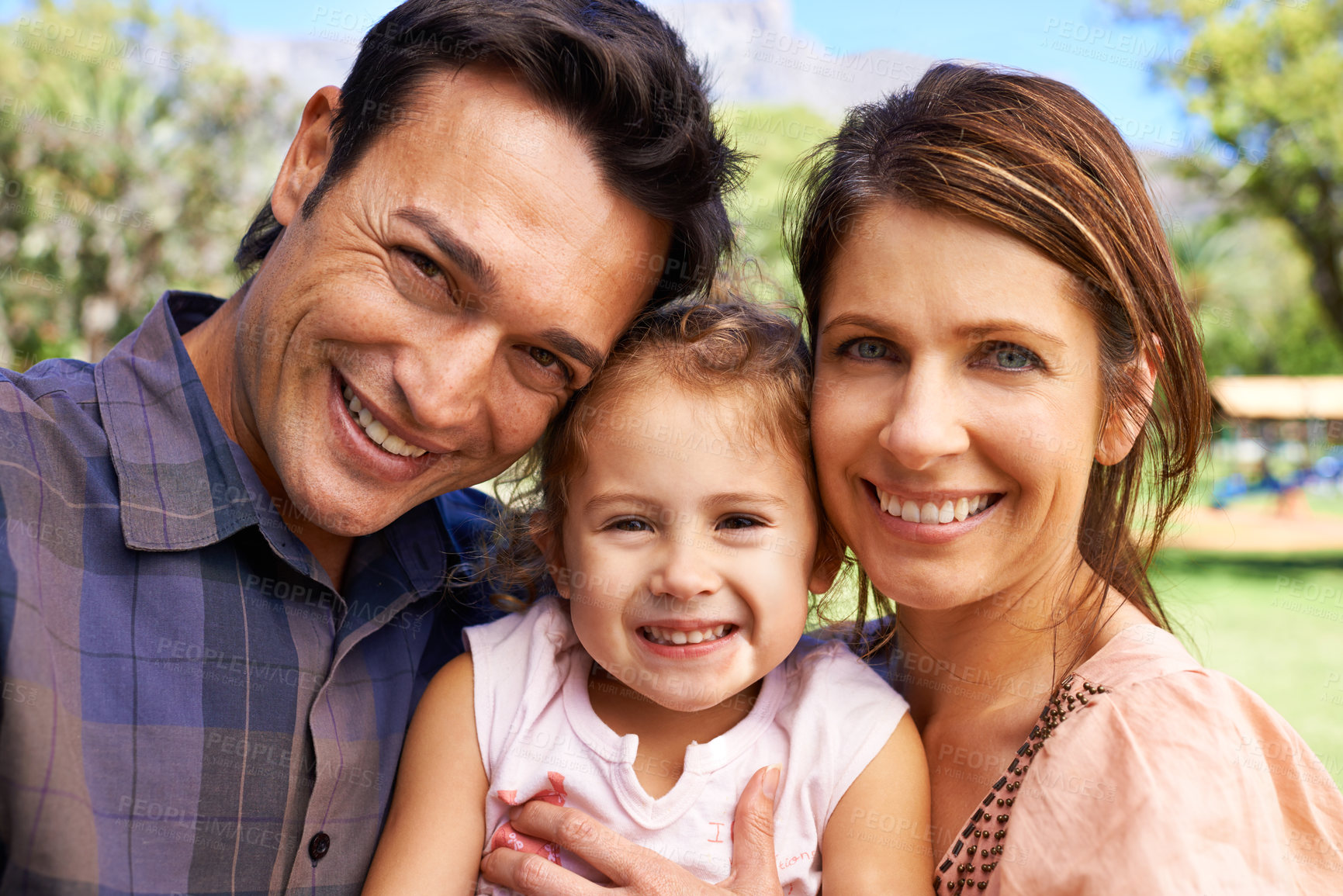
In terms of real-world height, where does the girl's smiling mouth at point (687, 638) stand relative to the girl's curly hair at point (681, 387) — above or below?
below

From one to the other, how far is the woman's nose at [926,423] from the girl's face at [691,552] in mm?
381

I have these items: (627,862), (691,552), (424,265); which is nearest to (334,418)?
(424,265)

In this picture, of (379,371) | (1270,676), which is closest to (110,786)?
(379,371)

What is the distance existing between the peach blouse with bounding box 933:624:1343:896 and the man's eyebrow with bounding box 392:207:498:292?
1512mm

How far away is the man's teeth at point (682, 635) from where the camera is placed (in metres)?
2.28

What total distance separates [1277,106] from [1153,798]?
53.8 ft

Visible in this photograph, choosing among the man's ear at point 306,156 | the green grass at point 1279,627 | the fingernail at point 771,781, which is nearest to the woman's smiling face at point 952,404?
the fingernail at point 771,781

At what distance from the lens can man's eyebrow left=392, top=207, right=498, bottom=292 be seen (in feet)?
7.25

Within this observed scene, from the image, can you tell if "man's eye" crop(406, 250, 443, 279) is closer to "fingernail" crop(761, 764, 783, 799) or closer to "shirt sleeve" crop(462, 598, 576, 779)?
"shirt sleeve" crop(462, 598, 576, 779)

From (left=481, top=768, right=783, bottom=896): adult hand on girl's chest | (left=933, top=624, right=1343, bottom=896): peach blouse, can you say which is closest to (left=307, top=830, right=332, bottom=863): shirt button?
(left=481, top=768, right=783, bottom=896): adult hand on girl's chest

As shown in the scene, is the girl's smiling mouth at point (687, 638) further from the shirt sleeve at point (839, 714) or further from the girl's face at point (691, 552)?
the shirt sleeve at point (839, 714)

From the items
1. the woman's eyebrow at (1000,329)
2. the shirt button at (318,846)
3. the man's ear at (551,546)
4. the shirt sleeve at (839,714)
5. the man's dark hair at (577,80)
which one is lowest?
the shirt button at (318,846)

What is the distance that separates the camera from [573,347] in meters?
2.37

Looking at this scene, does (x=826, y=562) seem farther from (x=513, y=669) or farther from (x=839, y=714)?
(x=513, y=669)
